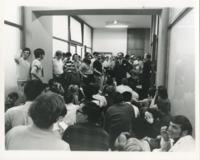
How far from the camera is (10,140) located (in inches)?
40.2

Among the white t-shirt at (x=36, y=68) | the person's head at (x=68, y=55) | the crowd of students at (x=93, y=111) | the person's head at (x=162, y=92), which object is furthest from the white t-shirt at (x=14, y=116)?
the person's head at (x=162, y=92)

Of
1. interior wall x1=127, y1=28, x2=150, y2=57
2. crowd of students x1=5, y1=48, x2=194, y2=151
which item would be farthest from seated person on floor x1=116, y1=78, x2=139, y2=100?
interior wall x1=127, y1=28, x2=150, y2=57

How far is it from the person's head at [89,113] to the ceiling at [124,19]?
0.28m

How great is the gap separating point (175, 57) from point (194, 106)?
0.55ft

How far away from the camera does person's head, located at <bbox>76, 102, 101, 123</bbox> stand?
1042 mm

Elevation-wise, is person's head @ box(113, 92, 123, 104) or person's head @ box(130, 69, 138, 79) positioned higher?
person's head @ box(130, 69, 138, 79)

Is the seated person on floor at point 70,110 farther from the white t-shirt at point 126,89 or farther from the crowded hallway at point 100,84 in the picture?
the white t-shirt at point 126,89

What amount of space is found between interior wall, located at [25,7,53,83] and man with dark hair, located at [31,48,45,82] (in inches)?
0.5

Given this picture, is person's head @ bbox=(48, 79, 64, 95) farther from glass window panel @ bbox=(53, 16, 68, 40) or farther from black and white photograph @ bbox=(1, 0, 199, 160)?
glass window panel @ bbox=(53, 16, 68, 40)

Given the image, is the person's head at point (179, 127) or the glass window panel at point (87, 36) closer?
the person's head at point (179, 127)

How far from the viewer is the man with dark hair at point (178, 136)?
99cm

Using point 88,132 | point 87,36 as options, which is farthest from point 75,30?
point 88,132

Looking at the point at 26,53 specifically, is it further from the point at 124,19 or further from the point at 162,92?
the point at 162,92

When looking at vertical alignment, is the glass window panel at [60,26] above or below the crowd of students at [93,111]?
above
